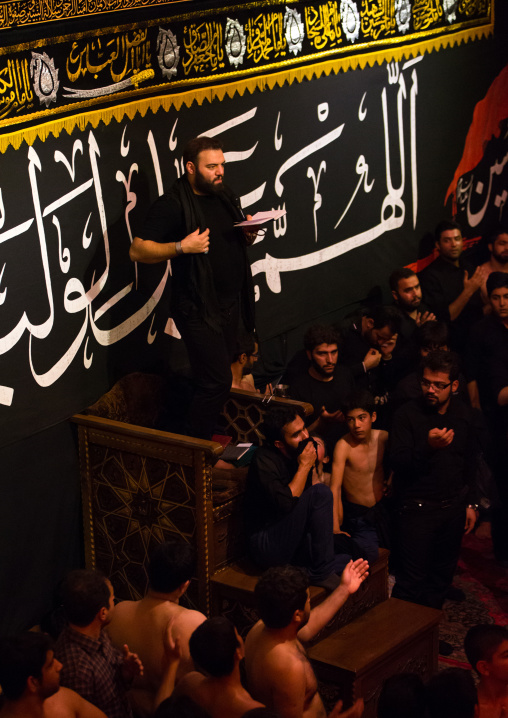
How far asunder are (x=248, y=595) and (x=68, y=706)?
1.55m

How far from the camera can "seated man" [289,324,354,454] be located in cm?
658

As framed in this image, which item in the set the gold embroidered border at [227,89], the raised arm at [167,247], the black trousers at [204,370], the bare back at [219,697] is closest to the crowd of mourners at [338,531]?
the bare back at [219,697]

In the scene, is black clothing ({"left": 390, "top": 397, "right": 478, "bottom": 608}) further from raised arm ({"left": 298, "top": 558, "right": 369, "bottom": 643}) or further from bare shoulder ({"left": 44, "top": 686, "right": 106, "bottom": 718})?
bare shoulder ({"left": 44, "top": 686, "right": 106, "bottom": 718})

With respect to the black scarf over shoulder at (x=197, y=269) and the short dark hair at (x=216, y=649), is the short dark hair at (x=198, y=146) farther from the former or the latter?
the short dark hair at (x=216, y=649)

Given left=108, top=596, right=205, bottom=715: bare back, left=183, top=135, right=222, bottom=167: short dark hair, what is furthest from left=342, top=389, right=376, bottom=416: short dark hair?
left=108, top=596, right=205, bottom=715: bare back

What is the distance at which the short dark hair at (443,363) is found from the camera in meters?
5.86

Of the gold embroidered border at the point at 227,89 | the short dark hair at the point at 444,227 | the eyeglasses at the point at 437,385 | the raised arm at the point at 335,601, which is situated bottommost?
the raised arm at the point at 335,601

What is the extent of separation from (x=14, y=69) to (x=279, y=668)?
314cm

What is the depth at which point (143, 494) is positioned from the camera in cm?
564

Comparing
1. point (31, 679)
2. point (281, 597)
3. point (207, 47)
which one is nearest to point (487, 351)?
point (207, 47)

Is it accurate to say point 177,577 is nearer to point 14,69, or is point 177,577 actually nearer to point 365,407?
point 365,407

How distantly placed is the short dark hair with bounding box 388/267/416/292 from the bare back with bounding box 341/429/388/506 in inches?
74.2

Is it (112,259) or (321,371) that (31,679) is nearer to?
(112,259)

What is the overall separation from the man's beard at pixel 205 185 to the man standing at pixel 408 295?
2318 mm
